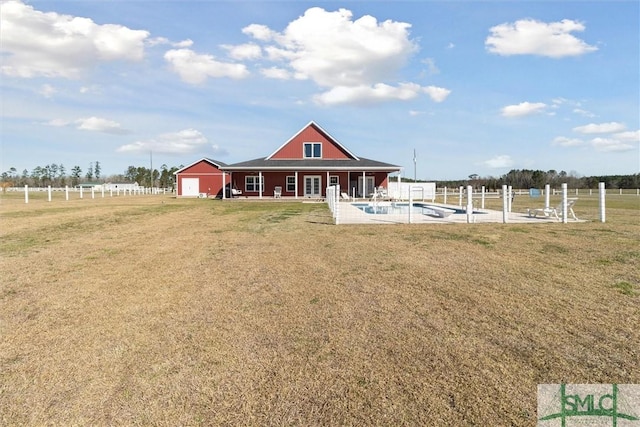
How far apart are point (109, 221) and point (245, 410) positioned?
45.9 ft

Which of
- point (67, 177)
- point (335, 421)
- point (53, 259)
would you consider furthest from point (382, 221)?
point (67, 177)

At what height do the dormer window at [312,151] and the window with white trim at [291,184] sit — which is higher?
the dormer window at [312,151]

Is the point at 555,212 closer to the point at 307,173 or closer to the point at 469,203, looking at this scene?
the point at 469,203

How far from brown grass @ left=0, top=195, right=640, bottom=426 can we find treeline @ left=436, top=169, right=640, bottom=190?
6165cm

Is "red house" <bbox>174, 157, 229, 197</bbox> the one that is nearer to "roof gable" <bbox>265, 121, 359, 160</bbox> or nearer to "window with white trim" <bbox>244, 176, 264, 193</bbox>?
"window with white trim" <bbox>244, 176, 264, 193</bbox>

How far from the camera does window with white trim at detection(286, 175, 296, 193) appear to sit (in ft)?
111

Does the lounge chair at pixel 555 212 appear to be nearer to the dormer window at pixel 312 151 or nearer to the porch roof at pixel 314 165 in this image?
the porch roof at pixel 314 165

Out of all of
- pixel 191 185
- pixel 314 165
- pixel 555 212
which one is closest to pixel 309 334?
pixel 555 212

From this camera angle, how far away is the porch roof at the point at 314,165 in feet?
101

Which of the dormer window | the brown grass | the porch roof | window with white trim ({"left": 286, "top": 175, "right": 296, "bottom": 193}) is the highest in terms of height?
the dormer window

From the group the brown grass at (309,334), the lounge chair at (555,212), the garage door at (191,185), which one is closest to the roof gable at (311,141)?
the garage door at (191,185)

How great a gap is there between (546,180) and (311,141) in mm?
57520

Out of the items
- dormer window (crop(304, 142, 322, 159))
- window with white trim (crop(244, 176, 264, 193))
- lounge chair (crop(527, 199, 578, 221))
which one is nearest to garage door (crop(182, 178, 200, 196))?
window with white trim (crop(244, 176, 264, 193))

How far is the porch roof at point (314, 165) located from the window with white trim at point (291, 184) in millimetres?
1400
